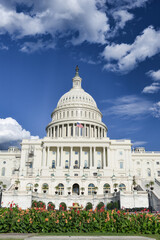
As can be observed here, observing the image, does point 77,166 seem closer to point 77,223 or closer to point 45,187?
point 45,187

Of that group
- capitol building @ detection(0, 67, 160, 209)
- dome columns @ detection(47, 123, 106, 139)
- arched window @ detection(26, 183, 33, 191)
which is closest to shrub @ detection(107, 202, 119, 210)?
capitol building @ detection(0, 67, 160, 209)

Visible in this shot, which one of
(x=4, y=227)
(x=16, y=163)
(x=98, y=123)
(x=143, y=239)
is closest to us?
(x=143, y=239)

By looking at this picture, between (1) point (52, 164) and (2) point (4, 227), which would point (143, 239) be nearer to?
(2) point (4, 227)

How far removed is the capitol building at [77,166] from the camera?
5381cm

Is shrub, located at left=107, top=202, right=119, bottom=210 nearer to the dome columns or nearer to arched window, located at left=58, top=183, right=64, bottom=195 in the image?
Result: arched window, located at left=58, top=183, right=64, bottom=195

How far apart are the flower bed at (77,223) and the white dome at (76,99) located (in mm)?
95126

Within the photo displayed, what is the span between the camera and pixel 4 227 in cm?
1811

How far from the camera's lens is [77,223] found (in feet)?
61.4

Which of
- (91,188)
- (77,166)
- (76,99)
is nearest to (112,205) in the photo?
(91,188)

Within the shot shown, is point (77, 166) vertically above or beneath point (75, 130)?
beneath

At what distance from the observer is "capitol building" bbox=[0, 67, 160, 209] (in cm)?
5381

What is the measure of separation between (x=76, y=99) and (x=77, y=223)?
99.5 m

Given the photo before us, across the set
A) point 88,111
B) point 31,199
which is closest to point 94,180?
point 31,199

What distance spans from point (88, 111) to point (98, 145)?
2922 cm
